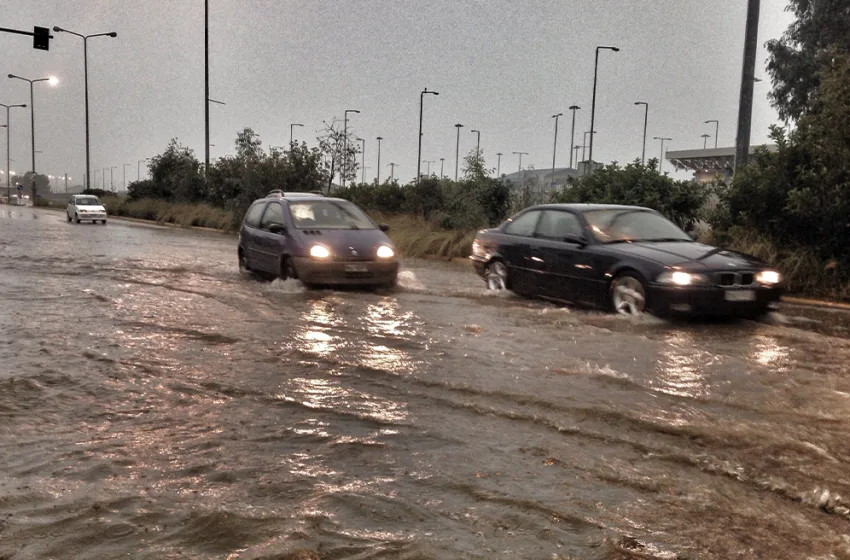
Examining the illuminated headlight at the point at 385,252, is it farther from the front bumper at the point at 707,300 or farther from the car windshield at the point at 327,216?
the front bumper at the point at 707,300

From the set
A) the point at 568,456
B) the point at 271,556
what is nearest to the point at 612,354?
the point at 568,456

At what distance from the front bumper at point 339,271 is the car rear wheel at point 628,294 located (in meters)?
3.85

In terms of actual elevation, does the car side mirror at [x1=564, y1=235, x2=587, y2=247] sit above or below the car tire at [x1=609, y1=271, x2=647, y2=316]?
above

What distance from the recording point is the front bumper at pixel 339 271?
11.3 metres

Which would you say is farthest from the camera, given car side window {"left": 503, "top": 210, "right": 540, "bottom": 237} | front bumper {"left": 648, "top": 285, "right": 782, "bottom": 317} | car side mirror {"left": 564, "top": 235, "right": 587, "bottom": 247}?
car side window {"left": 503, "top": 210, "right": 540, "bottom": 237}

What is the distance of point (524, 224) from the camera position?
36.7ft

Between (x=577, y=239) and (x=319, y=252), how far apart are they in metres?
3.84

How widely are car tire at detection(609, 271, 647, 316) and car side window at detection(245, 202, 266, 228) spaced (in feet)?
21.7

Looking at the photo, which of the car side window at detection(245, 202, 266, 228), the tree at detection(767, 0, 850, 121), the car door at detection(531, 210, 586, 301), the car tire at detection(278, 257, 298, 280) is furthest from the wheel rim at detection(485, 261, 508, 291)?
the tree at detection(767, 0, 850, 121)

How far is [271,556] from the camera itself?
3.04 meters

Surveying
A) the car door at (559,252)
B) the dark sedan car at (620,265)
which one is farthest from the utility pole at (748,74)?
the car door at (559,252)

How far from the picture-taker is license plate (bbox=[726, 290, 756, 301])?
8.63 m

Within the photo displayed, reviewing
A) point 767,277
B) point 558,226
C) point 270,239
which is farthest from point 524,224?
point 270,239

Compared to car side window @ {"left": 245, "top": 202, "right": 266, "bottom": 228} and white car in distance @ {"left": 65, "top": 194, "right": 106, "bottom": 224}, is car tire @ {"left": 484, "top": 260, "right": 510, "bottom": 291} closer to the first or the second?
car side window @ {"left": 245, "top": 202, "right": 266, "bottom": 228}
